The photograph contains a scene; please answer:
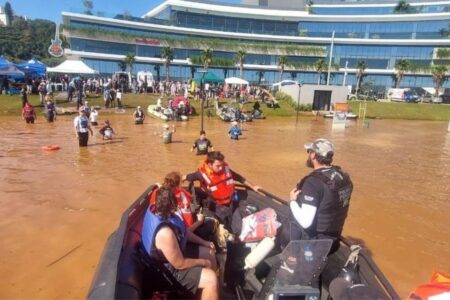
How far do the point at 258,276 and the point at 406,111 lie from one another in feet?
130

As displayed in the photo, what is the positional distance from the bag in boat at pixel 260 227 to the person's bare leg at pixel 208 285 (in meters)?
1.10

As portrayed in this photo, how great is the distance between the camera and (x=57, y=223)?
22.9 ft

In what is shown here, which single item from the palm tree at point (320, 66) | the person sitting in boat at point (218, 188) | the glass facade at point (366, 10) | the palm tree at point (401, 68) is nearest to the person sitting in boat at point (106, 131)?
the person sitting in boat at point (218, 188)

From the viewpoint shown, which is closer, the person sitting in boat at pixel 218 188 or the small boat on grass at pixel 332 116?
the person sitting in boat at pixel 218 188

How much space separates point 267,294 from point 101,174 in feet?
28.1

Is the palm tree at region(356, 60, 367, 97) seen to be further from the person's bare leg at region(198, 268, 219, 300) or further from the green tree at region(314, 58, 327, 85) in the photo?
the person's bare leg at region(198, 268, 219, 300)

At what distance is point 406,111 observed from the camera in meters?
38.4

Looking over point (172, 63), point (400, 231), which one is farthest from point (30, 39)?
point (400, 231)

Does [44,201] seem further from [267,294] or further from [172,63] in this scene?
[172,63]

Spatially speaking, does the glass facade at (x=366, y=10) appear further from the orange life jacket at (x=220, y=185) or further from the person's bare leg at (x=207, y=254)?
the person's bare leg at (x=207, y=254)

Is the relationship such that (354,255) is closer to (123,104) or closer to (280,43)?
(123,104)

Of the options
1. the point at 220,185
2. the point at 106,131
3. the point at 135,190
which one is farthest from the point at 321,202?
the point at 106,131

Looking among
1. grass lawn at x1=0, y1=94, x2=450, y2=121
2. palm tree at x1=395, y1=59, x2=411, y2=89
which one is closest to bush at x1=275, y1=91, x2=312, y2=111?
grass lawn at x1=0, y1=94, x2=450, y2=121

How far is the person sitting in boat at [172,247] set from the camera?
3250mm
